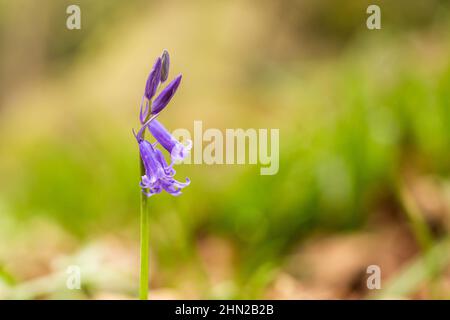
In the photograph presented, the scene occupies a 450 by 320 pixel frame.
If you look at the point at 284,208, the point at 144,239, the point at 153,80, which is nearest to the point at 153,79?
the point at 153,80

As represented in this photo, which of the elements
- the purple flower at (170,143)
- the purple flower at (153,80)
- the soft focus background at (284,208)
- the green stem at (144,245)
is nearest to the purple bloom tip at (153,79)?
the purple flower at (153,80)

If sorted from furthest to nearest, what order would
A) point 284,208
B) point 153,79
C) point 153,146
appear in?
point 284,208, point 153,146, point 153,79

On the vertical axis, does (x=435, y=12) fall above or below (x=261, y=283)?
above

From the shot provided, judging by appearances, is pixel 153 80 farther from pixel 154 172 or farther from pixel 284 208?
pixel 284 208

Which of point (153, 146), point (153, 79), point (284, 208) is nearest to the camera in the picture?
point (153, 79)

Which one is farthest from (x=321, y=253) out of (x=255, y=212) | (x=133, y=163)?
(x=133, y=163)

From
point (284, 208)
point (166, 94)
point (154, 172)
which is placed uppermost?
point (166, 94)

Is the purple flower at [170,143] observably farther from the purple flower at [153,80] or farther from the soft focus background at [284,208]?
the soft focus background at [284,208]
